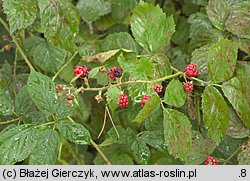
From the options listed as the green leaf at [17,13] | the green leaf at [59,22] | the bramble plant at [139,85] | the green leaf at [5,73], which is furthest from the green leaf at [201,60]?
the green leaf at [5,73]

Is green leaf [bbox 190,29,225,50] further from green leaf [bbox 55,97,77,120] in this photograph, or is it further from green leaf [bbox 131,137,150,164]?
green leaf [bbox 55,97,77,120]

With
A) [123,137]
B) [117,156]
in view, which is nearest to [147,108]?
[123,137]

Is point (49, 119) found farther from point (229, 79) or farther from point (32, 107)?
point (229, 79)

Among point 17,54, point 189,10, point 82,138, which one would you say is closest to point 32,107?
point 82,138

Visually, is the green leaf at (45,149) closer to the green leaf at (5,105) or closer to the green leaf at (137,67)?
the green leaf at (5,105)

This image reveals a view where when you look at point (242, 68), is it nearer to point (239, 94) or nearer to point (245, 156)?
point (239, 94)

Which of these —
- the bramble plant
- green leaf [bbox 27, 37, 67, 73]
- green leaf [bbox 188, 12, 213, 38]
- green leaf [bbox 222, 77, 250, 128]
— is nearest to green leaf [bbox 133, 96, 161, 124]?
the bramble plant
